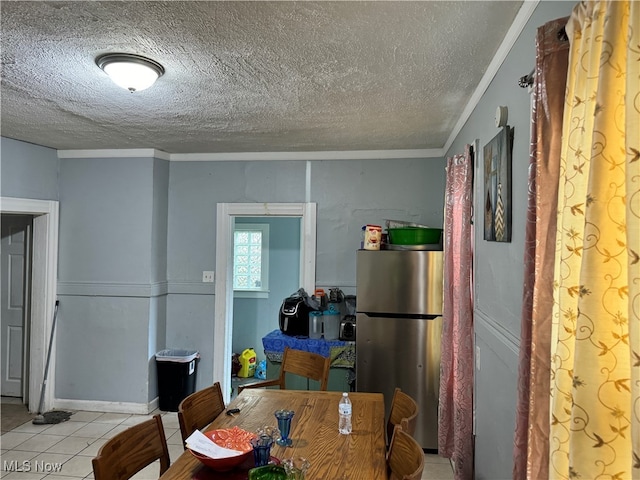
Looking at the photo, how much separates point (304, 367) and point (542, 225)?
209 centimetres

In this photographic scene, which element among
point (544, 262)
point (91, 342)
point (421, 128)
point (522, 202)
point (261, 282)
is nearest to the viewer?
point (544, 262)

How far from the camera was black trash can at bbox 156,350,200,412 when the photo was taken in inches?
161

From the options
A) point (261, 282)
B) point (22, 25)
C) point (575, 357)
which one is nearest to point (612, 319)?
point (575, 357)

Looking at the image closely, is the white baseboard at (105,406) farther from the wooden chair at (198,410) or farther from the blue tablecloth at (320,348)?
the wooden chair at (198,410)

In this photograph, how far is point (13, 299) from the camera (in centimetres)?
462

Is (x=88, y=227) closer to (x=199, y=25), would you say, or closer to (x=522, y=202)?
(x=199, y=25)

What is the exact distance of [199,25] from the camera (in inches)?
69.2

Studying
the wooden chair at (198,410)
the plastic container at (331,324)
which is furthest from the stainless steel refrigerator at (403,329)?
the wooden chair at (198,410)

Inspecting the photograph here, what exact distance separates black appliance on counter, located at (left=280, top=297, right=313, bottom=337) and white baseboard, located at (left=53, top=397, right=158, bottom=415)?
1.57 metres

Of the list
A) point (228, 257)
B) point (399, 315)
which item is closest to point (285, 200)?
point (228, 257)

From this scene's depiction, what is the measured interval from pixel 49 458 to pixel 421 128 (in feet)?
12.3

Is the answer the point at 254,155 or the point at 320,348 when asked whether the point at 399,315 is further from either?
the point at 254,155

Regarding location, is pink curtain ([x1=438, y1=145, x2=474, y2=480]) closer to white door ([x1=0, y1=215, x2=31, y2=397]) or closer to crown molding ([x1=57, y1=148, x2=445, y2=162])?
crown molding ([x1=57, y1=148, x2=445, y2=162])

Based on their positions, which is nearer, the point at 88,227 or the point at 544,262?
the point at 544,262
